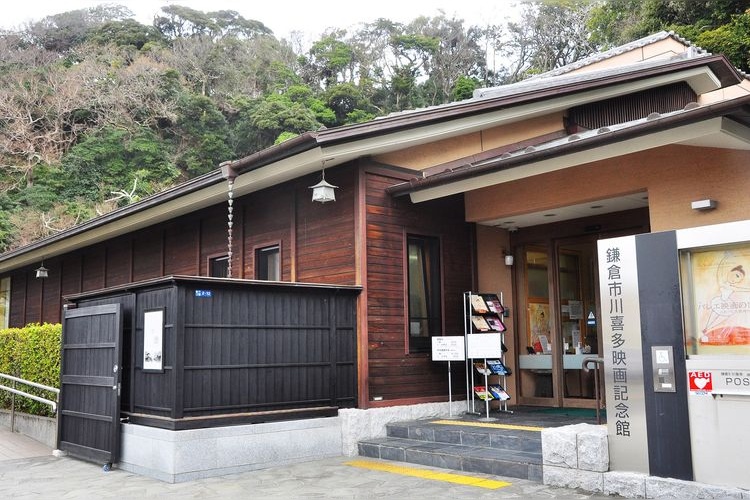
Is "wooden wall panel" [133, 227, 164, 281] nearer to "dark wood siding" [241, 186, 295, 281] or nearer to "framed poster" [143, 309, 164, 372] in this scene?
"dark wood siding" [241, 186, 295, 281]

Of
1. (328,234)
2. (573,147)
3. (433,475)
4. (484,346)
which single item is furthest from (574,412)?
(328,234)

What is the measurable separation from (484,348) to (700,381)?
3877mm

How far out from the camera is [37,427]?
10.4 m

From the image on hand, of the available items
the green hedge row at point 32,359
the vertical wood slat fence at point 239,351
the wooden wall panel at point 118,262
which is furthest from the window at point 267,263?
the wooden wall panel at point 118,262

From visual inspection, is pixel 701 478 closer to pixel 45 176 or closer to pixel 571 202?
pixel 571 202

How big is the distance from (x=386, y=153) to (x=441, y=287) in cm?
205

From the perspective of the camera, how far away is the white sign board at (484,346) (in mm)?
8719

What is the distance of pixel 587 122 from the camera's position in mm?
9828

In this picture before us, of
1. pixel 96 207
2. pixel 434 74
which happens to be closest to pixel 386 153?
pixel 96 207

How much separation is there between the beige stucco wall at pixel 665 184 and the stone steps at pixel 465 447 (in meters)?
2.94

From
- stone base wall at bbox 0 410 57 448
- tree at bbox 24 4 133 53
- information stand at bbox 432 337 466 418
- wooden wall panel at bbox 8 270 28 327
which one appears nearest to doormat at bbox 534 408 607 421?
information stand at bbox 432 337 466 418

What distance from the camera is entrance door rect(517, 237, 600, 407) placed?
9797 mm

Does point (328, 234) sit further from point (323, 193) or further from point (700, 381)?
point (700, 381)

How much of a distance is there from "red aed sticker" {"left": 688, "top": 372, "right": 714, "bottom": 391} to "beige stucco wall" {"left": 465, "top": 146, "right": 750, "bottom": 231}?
113 inches
